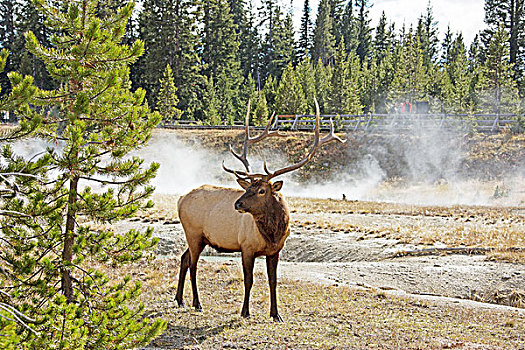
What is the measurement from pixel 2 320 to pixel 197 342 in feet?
13.8

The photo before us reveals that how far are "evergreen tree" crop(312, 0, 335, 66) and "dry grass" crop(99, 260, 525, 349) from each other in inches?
2638

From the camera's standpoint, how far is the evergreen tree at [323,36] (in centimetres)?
7492

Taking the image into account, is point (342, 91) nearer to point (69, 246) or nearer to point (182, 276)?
point (182, 276)

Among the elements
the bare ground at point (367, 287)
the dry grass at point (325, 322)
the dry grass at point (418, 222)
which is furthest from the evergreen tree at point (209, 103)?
the dry grass at point (325, 322)

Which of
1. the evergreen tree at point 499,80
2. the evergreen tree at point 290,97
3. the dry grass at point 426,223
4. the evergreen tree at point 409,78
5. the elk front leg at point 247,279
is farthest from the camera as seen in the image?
the evergreen tree at point 290,97

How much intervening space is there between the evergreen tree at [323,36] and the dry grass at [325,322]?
67.0 meters

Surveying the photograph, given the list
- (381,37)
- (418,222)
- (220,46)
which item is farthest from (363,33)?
(418,222)

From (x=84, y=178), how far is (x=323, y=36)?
7158cm

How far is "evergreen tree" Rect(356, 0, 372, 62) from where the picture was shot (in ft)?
281

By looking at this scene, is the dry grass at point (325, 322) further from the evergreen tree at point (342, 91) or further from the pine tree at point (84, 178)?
the evergreen tree at point (342, 91)

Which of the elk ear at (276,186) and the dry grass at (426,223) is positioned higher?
the elk ear at (276,186)

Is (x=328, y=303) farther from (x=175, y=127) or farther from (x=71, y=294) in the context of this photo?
(x=175, y=127)

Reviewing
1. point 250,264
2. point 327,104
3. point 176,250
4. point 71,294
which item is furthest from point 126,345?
point 327,104

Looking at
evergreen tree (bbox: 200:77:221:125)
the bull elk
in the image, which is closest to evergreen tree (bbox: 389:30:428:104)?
evergreen tree (bbox: 200:77:221:125)
